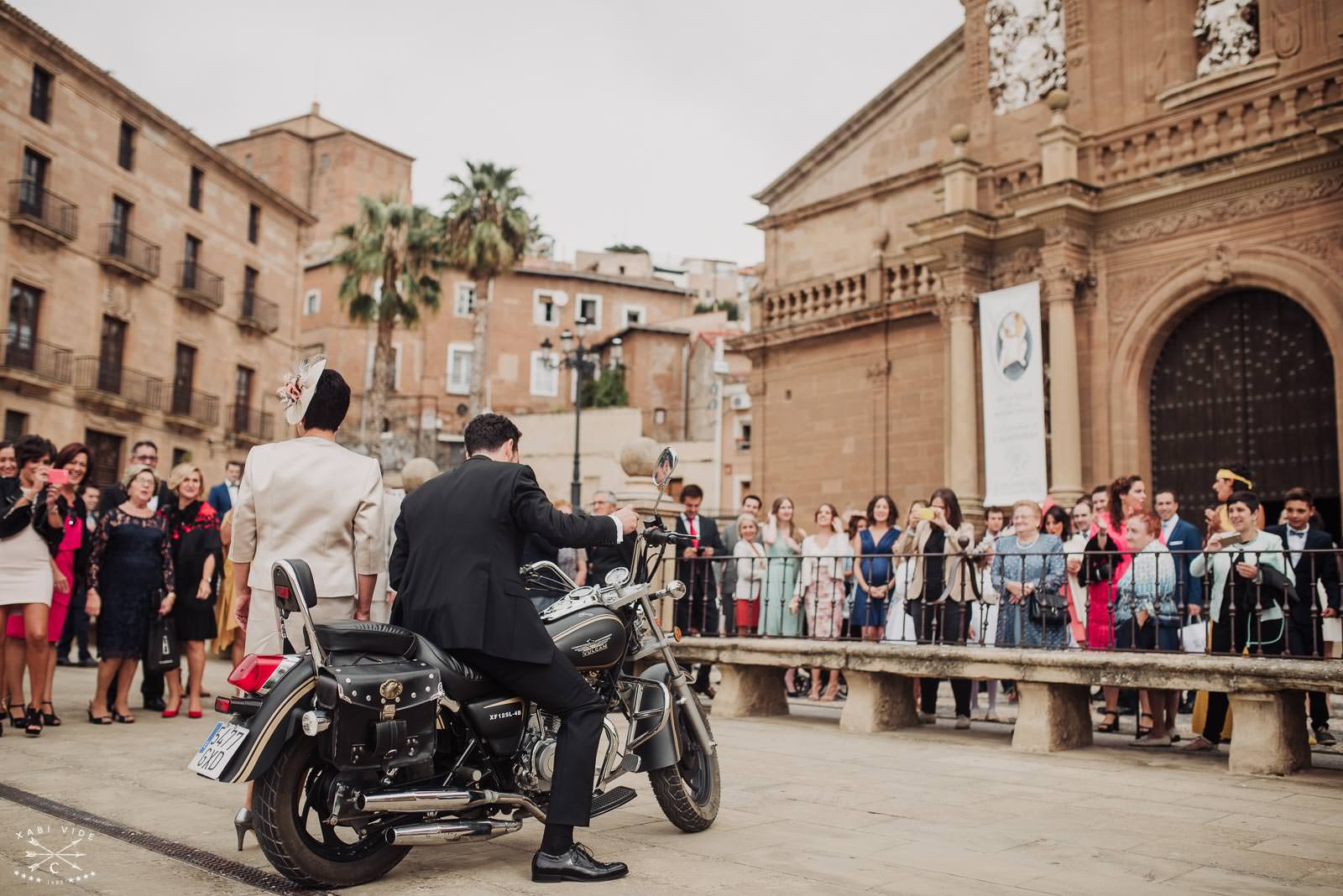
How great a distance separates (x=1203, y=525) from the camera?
15.0 m

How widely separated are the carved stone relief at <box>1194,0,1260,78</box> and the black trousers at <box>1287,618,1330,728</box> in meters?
10.2

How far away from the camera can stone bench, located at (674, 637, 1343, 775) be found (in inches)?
281

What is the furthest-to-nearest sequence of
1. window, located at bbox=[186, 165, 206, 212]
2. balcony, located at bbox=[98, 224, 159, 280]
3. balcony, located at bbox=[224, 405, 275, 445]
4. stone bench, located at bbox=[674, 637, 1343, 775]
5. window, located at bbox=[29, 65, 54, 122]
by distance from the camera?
balcony, located at bbox=[224, 405, 275, 445] → window, located at bbox=[186, 165, 206, 212] → balcony, located at bbox=[98, 224, 159, 280] → window, located at bbox=[29, 65, 54, 122] → stone bench, located at bbox=[674, 637, 1343, 775]

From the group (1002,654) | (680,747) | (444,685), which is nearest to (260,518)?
(444,685)

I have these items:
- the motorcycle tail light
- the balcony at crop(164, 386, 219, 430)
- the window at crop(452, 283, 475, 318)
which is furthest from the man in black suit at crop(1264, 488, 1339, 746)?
the window at crop(452, 283, 475, 318)

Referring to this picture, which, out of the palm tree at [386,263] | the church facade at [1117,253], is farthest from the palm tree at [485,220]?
the church facade at [1117,253]

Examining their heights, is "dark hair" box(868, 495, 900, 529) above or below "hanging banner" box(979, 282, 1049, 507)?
below

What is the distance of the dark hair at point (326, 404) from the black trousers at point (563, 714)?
4.13ft

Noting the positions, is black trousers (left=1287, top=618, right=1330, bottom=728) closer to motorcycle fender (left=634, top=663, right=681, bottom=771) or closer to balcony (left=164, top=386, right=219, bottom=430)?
motorcycle fender (left=634, top=663, right=681, bottom=771)

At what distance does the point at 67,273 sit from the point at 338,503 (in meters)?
28.6

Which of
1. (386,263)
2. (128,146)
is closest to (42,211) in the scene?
(128,146)

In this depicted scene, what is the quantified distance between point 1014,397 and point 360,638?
1339 cm

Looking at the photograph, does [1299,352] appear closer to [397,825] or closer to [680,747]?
[680,747]

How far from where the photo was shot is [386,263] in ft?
125
